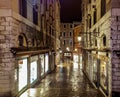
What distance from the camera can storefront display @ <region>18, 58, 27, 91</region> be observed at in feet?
51.0

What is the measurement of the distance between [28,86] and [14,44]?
5.53 metres

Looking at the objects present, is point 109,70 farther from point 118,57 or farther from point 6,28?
point 6,28

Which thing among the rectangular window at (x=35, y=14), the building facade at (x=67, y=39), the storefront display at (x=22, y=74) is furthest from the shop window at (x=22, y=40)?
the building facade at (x=67, y=39)

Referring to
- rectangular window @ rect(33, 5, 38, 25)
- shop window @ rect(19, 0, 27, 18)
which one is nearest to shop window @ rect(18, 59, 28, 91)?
shop window @ rect(19, 0, 27, 18)

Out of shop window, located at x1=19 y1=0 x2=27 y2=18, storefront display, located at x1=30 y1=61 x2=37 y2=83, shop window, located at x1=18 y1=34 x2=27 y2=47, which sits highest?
shop window, located at x1=19 y1=0 x2=27 y2=18

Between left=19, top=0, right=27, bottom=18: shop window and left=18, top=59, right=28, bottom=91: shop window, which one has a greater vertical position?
left=19, top=0, right=27, bottom=18: shop window

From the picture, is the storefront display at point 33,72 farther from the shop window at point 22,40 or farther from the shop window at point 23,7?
the shop window at point 23,7

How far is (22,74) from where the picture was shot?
16422 mm

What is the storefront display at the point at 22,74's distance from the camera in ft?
51.0

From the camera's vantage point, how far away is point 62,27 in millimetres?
80875

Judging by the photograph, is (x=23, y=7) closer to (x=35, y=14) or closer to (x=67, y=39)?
(x=35, y=14)

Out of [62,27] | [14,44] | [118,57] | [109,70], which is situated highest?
[62,27]

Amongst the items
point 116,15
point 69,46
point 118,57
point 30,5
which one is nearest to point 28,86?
point 30,5

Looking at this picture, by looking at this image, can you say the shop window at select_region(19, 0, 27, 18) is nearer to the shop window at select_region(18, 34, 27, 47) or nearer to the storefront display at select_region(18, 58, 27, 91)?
the shop window at select_region(18, 34, 27, 47)
